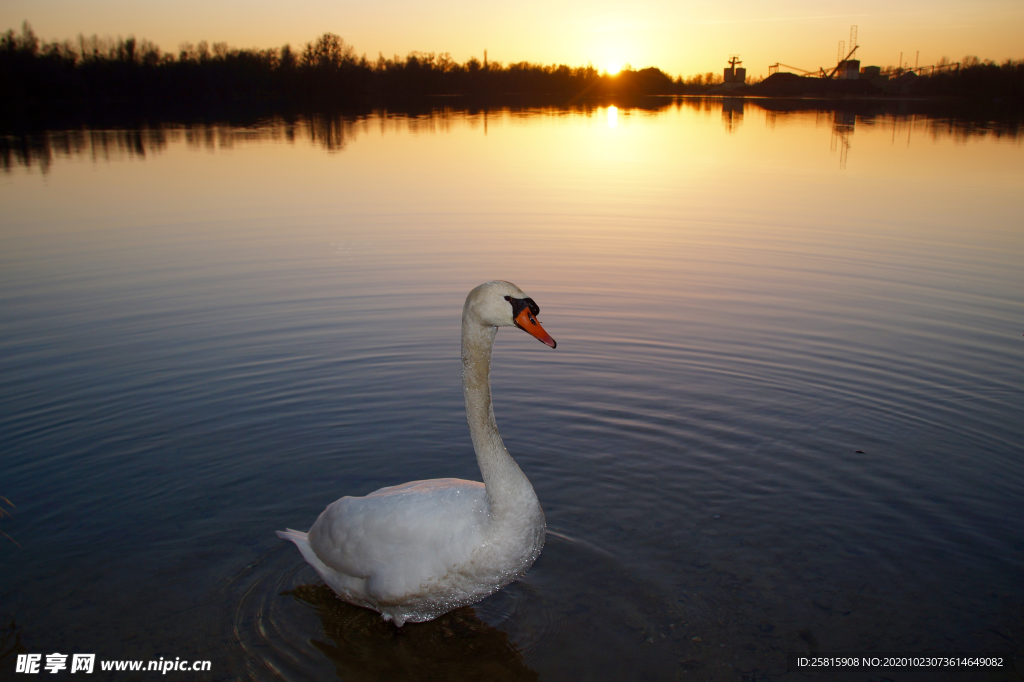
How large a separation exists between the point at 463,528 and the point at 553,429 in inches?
138

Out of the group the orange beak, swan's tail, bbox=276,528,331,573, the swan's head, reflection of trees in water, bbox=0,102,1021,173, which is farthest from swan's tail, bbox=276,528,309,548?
reflection of trees in water, bbox=0,102,1021,173

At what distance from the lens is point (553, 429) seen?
792 cm

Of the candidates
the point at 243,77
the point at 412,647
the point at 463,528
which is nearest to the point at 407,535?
the point at 463,528

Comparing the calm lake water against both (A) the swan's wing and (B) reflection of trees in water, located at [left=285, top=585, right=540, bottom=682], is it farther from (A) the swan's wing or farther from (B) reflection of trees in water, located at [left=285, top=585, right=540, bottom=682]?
(A) the swan's wing

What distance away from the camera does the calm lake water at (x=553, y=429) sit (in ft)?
16.6

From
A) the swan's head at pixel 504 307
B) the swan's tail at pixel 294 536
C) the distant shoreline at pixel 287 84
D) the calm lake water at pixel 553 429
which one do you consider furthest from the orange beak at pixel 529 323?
the distant shoreline at pixel 287 84

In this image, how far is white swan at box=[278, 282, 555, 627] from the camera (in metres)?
4.48

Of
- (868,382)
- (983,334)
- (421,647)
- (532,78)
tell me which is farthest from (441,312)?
(532,78)

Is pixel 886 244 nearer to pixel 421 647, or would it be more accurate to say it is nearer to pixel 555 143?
pixel 421 647

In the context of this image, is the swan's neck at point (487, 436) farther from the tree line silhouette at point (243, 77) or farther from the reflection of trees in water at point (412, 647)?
the tree line silhouette at point (243, 77)

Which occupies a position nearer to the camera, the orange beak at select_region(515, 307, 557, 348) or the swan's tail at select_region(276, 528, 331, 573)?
the orange beak at select_region(515, 307, 557, 348)

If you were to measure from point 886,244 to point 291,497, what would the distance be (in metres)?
14.1

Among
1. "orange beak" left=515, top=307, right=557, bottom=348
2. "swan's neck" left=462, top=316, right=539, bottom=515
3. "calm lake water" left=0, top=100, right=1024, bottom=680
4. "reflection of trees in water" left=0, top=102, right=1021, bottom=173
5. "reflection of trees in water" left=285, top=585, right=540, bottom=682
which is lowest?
"reflection of trees in water" left=285, top=585, right=540, bottom=682

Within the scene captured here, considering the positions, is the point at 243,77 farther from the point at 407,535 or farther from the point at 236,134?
the point at 407,535
